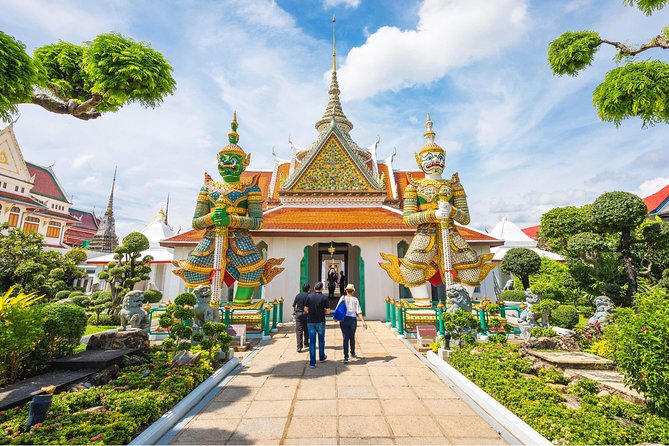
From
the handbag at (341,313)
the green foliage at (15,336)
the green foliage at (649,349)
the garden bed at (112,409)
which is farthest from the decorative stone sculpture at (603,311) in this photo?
the green foliage at (15,336)

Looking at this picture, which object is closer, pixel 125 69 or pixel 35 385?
pixel 35 385

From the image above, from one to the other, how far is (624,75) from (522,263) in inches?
365

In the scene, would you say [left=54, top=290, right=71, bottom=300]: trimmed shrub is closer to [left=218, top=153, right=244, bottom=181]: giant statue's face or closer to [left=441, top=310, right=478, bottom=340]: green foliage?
[left=218, top=153, right=244, bottom=181]: giant statue's face

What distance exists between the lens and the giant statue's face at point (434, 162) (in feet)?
29.9

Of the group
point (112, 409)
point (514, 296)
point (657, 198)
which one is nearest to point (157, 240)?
point (112, 409)

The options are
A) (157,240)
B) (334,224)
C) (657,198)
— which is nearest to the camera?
(334,224)

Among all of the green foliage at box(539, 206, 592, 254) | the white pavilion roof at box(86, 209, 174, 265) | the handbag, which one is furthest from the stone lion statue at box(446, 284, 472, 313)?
the white pavilion roof at box(86, 209, 174, 265)

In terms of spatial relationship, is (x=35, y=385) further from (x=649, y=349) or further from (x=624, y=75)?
(x=624, y=75)

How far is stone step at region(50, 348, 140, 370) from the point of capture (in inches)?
188

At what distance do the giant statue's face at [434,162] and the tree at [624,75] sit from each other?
3421 millimetres

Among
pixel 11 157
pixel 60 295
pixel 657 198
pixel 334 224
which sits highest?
pixel 11 157

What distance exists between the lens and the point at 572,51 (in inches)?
231

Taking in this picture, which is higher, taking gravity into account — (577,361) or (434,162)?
(434,162)

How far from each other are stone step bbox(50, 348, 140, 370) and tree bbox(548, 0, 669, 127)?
902 centimetres
